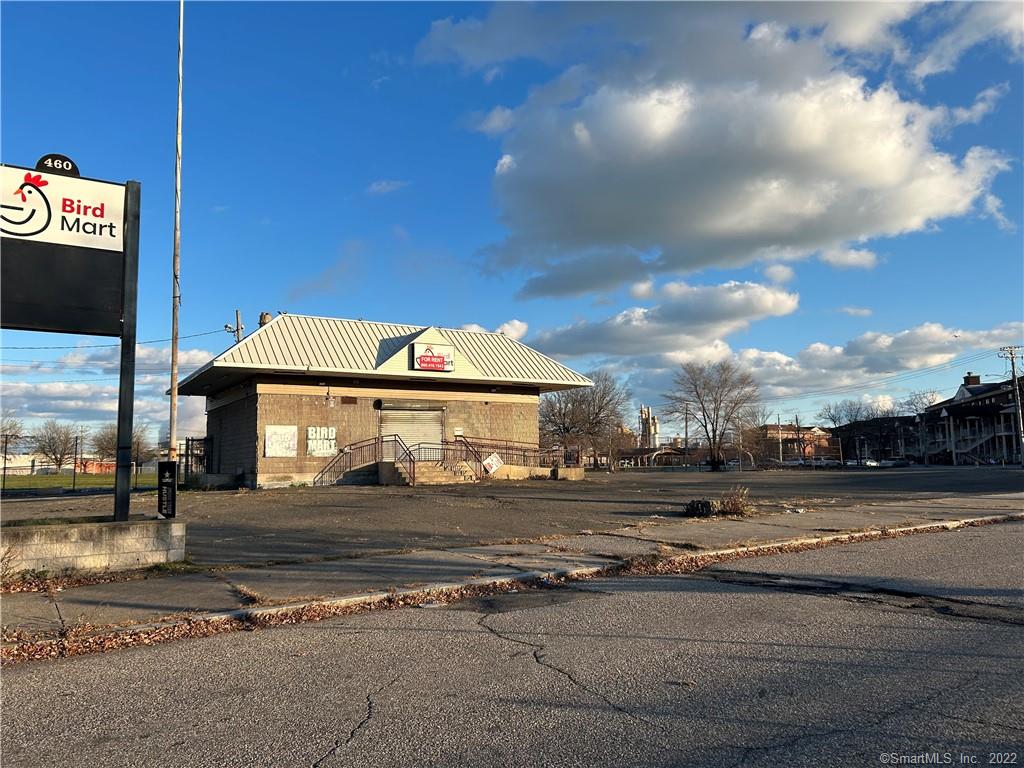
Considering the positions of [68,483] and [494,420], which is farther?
[68,483]

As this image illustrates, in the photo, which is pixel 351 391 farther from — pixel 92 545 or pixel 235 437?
pixel 92 545

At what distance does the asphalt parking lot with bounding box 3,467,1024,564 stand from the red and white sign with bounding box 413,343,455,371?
5696 millimetres

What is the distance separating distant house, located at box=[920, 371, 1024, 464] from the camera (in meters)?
95.1

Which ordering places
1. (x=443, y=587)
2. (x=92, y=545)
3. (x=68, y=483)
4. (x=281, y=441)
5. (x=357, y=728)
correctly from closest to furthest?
(x=357, y=728) → (x=443, y=587) → (x=92, y=545) → (x=281, y=441) → (x=68, y=483)

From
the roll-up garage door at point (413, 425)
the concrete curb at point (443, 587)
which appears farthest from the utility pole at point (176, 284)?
the concrete curb at point (443, 587)

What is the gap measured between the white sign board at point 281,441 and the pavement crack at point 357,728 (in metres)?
24.1

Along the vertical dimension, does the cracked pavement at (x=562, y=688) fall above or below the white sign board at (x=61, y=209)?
below

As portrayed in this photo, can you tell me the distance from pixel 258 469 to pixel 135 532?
60.7 ft

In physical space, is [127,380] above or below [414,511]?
above

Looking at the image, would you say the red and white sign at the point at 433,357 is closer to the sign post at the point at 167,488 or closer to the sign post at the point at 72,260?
the sign post at the point at 167,488

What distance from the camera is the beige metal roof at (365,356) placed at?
2766 centimetres

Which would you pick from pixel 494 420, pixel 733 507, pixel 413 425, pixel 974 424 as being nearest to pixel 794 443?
pixel 974 424

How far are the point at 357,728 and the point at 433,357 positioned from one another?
2657 cm

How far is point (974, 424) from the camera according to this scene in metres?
109
